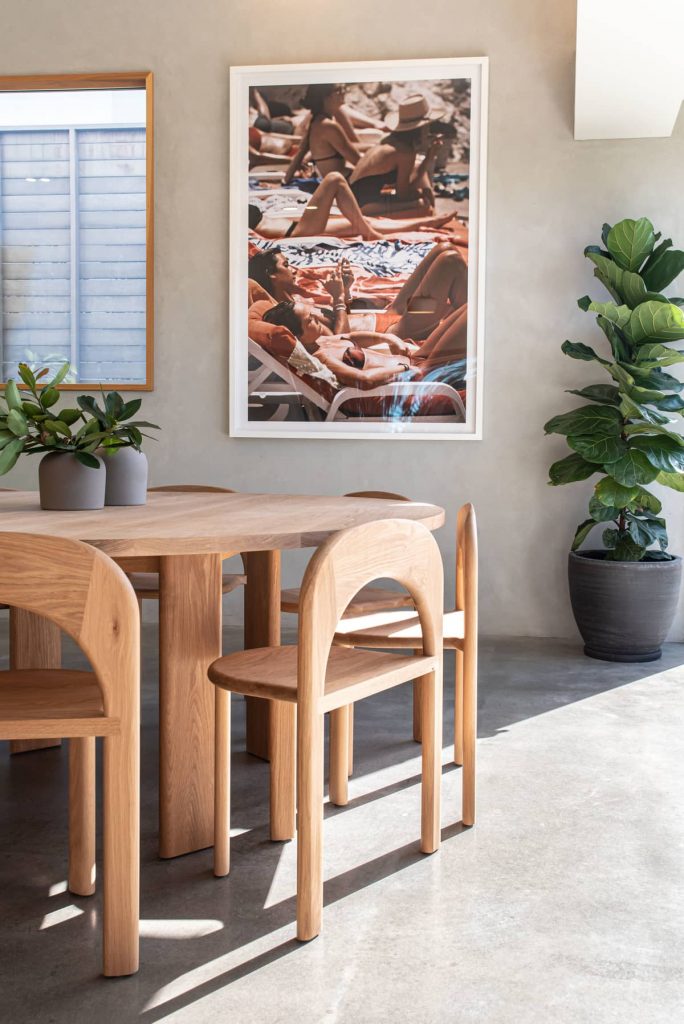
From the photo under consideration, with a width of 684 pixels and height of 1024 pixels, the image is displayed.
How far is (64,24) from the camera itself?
5.09m

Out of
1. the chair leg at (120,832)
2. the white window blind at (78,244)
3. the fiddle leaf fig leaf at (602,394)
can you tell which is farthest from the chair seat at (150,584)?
the white window blind at (78,244)

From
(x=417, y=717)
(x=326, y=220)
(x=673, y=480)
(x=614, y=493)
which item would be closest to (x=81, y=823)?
(x=417, y=717)

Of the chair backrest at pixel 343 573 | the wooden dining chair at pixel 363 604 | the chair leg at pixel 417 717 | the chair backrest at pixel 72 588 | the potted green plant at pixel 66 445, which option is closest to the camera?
the chair backrest at pixel 72 588

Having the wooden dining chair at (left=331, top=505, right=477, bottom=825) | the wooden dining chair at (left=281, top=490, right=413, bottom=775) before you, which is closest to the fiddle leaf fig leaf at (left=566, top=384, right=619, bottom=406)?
the wooden dining chair at (left=281, top=490, right=413, bottom=775)

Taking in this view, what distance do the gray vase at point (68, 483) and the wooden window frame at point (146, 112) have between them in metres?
2.58

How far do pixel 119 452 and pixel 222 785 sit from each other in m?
0.98

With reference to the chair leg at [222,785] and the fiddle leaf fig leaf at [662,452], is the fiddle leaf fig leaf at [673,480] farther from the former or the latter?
the chair leg at [222,785]

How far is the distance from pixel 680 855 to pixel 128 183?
13.5 feet

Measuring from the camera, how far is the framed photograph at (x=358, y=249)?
15.9 ft

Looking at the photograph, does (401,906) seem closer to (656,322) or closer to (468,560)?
(468,560)

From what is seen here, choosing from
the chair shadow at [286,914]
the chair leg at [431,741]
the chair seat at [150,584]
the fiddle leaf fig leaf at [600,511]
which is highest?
the fiddle leaf fig leaf at [600,511]

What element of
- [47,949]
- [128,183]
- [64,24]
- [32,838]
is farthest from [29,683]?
[64,24]

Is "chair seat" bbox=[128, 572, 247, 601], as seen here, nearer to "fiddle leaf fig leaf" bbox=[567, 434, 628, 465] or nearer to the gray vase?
the gray vase

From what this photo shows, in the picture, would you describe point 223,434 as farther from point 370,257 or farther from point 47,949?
point 47,949
